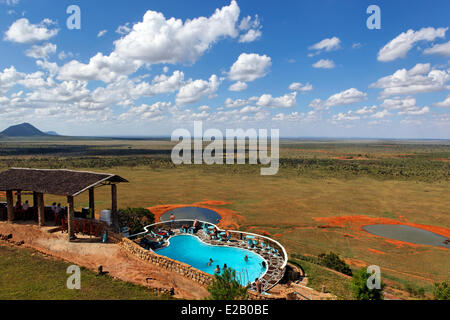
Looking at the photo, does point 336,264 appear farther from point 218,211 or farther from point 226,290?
point 218,211

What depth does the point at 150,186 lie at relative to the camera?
4172cm

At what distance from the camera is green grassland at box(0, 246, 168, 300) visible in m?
9.54

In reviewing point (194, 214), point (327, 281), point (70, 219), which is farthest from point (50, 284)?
point (194, 214)

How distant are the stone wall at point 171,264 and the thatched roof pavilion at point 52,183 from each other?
377 centimetres

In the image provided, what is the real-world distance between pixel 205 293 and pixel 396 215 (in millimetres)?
27028

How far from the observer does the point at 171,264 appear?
12297 mm

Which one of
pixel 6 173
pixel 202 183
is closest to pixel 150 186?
pixel 202 183

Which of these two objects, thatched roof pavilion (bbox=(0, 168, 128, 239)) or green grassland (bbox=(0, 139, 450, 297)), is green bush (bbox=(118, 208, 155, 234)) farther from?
green grassland (bbox=(0, 139, 450, 297))

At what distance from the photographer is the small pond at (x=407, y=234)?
2161cm

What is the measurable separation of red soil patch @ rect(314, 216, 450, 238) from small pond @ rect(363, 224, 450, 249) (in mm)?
764

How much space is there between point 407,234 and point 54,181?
94.9 feet

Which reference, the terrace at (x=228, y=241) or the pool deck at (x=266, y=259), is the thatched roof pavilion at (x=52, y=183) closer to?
the terrace at (x=228, y=241)

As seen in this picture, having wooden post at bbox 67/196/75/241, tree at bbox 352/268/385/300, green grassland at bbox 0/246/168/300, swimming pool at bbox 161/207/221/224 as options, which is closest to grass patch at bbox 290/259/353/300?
tree at bbox 352/268/385/300
